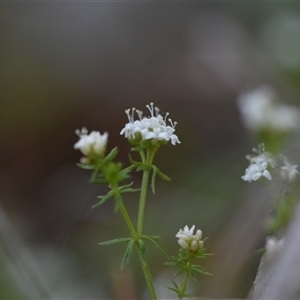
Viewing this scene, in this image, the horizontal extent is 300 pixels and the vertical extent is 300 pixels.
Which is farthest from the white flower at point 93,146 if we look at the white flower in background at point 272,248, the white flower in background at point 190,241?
the white flower in background at point 272,248

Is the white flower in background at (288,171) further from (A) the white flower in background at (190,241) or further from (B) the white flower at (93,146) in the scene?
(B) the white flower at (93,146)

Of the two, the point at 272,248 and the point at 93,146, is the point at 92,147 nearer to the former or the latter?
the point at 93,146

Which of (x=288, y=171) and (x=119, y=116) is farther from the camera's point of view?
(x=119, y=116)

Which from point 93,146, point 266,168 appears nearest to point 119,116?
point 266,168

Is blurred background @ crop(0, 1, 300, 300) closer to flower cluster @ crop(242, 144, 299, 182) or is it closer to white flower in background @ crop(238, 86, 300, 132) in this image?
white flower in background @ crop(238, 86, 300, 132)

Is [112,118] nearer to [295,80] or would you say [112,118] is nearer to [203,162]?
[203,162]

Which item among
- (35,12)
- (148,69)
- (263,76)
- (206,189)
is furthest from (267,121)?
(35,12)
